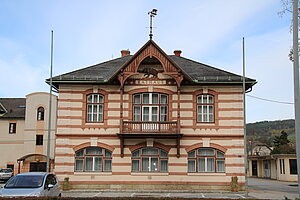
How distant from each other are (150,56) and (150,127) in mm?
4742

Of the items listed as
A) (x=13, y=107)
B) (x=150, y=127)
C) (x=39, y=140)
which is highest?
(x=13, y=107)

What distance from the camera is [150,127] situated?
2464cm

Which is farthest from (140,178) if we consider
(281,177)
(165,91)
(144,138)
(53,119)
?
(53,119)

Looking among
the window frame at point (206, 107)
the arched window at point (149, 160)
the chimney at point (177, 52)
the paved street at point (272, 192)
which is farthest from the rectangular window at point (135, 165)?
the chimney at point (177, 52)

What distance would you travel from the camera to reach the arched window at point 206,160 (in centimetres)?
2533

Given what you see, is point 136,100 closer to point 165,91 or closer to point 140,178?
point 165,91

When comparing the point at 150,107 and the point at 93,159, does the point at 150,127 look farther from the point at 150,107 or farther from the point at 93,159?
the point at 93,159

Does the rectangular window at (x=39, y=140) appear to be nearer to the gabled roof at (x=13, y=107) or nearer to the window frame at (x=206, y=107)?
the gabled roof at (x=13, y=107)

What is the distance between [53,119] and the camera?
158ft

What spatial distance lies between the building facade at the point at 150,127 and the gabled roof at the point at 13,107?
877 inches

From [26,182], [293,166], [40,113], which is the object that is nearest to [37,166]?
[40,113]

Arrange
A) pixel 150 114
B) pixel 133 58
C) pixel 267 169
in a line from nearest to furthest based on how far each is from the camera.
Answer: pixel 133 58
pixel 150 114
pixel 267 169

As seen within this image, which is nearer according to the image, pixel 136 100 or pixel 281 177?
pixel 136 100

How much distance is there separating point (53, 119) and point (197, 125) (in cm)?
2749
